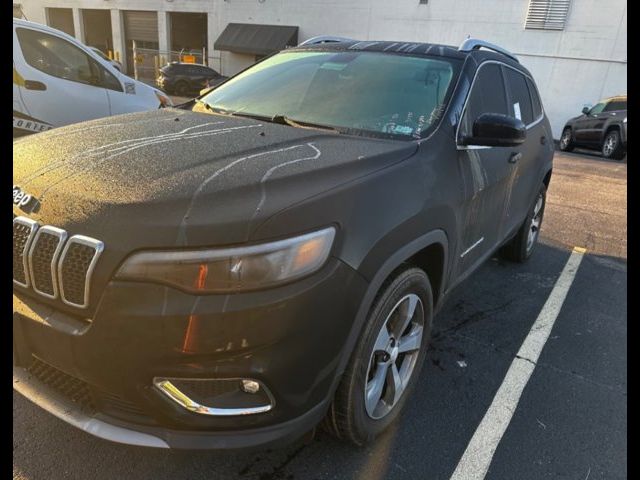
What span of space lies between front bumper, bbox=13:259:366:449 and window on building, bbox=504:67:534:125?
275 centimetres

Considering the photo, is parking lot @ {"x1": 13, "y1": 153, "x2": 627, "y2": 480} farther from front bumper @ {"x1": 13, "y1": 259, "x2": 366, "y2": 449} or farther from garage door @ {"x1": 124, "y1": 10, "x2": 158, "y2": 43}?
garage door @ {"x1": 124, "y1": 10, "x2": 158, "y2": 43}

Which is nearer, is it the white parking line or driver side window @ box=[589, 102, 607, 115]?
the white parking line

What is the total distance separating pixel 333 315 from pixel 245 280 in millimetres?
355

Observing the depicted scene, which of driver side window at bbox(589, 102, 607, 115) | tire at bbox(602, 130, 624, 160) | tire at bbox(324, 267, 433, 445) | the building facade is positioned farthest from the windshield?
the building facade

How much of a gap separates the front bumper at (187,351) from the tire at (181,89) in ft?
74.6

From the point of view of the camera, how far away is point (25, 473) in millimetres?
2016

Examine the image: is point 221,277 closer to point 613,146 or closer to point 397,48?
point 397,48

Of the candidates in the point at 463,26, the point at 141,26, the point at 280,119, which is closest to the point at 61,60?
the point at 280,119

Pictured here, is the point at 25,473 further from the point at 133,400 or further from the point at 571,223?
the point at 571,223

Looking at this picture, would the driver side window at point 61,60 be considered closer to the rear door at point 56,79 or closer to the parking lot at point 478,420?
the rear door at point 56,79

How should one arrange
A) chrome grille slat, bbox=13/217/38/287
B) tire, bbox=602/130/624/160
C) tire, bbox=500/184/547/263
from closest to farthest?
chrome grille slat, bbox=13/217/38/287, tire, bbox=500/184/547/263, tire, bbox=602/130/624/160

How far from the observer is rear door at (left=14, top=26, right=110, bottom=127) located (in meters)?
6.03

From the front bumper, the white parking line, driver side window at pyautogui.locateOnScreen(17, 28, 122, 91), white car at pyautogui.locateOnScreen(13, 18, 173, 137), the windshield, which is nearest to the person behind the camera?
the front bumper
